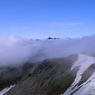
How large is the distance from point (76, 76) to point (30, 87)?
38.0 meters

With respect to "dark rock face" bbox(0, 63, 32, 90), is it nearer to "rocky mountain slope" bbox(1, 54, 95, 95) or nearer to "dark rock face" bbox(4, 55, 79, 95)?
"dark rock face" bbox(4, 55, 79, 95)

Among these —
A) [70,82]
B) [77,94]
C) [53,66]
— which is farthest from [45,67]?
[77,94]

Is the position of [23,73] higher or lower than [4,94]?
higher

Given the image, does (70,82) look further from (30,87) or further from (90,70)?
(30,87)

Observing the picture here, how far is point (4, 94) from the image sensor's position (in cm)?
11000

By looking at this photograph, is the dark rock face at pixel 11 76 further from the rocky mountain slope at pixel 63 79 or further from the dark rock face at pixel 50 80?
the rocky mountain slope at pixel 63 79

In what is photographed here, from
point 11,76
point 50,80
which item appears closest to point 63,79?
point 50,80

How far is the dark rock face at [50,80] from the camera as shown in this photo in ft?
230

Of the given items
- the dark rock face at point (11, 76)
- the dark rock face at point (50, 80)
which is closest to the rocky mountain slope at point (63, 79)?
the dark rock face at point (50, 80)

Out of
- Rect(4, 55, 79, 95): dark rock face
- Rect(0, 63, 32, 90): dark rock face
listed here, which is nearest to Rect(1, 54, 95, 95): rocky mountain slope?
Rect(4, 55, 79, 95): dark rock face

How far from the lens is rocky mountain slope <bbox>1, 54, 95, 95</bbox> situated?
5938 centimetres

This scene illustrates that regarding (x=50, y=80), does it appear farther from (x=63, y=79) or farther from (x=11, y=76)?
(x=11, y=76)

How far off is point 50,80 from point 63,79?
47.3ft

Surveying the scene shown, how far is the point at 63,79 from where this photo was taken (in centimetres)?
7744
